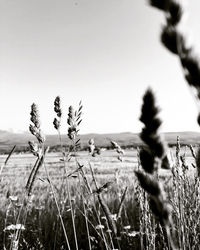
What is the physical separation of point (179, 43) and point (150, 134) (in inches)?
6.9

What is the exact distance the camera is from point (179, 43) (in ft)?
1.81

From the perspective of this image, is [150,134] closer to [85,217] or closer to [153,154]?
[153,154]

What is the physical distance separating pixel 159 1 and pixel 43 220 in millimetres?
4777

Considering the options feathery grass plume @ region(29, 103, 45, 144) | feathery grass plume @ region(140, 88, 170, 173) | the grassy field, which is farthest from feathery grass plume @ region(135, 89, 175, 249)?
feathery grass plume @ region(29, 103, 45, 144)

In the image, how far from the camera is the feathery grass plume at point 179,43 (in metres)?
0.55

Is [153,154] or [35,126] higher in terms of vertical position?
[35,126]

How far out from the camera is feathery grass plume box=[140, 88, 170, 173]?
57 cm

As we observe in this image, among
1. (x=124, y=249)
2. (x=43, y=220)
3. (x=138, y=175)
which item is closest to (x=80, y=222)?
(x=43, y=220)

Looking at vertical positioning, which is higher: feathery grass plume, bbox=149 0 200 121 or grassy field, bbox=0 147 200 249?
feathery grass plume, bbox=149 0 200 121

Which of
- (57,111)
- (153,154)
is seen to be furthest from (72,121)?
(153,154)

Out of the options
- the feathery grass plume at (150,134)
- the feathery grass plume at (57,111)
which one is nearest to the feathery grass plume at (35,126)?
the feathery grass plume at (57,111)

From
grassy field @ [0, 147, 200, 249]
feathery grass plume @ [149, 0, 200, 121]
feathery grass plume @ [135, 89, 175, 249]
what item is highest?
feathery grass plume @ [149, 0, 200, 121]

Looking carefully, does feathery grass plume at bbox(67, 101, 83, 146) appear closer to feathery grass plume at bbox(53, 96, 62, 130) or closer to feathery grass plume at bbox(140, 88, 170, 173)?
feathery grass plume at bbox(53, 96, 62, 130)

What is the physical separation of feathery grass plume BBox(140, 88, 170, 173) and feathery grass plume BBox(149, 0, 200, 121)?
0.08m
